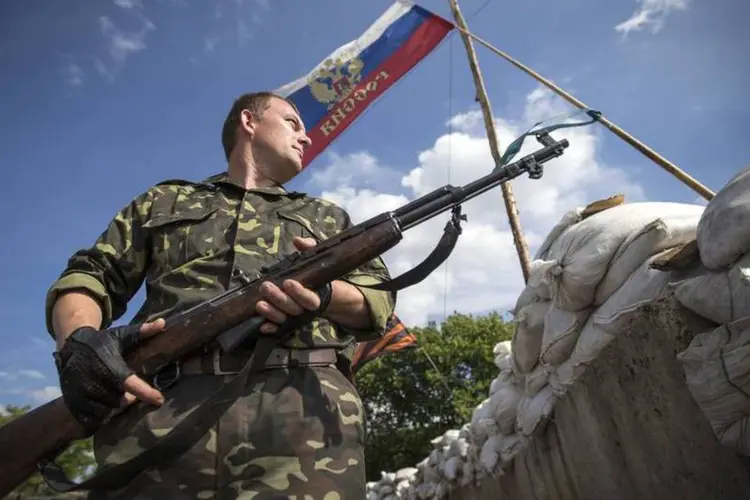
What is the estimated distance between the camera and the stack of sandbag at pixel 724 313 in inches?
54.9

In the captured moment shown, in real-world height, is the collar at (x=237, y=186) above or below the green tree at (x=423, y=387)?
below

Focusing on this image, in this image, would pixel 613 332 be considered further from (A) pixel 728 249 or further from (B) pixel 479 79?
(B) pixel 479 79

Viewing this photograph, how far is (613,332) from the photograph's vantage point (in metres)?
2.09

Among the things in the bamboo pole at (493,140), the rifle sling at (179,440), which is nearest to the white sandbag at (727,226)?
the rifle sling at (179,440)

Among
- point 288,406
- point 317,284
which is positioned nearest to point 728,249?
point 317,284

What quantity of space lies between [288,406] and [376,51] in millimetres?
6134

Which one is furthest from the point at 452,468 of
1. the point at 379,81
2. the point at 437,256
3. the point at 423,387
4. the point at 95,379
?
the point at 423,387

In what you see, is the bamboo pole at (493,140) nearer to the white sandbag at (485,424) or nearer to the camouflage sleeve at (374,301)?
the white sandbag at (485,424)

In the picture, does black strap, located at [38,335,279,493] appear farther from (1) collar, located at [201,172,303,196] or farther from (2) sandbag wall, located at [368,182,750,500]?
(2) sandbag wall, located at [368,182,750,500]

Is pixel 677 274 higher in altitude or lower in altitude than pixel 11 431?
higher

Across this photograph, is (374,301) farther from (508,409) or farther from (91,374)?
(508,409)

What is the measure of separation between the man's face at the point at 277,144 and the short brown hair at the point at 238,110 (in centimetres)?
4

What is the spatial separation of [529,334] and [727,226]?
1489 millimetres

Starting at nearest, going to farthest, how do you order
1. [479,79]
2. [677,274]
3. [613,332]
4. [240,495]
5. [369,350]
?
1. [240,495]
2. [677,274]
3. [613,332]
4. [369,350]
5. [479,79]
